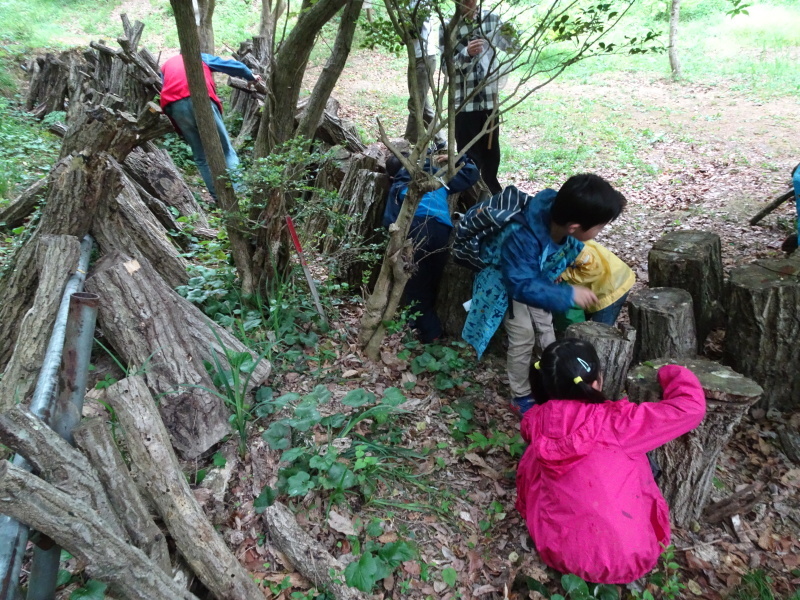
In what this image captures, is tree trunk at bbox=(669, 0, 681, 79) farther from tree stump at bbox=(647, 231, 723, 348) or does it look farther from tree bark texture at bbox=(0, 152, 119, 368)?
tree bark texture at bbox=(0, 152, 119, 368)

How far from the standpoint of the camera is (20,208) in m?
4.54

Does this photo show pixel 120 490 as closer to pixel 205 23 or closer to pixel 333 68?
pixel 333 68

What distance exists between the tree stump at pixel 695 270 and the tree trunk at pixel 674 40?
429 inches

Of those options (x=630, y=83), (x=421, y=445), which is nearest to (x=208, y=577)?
(x=421, y=445)

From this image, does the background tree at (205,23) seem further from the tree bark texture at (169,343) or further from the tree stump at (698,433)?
the tree stump at (698,433)

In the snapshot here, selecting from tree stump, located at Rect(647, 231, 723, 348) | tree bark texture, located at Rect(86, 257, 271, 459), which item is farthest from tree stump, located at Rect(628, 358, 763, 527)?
tree bark texture, located at Rect(86, 257, 271, 459)

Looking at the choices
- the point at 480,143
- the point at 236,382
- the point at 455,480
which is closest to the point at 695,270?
the point at 455,480

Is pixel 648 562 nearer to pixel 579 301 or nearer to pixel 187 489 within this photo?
pixel 579 301

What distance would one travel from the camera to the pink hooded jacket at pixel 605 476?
2.14 meters

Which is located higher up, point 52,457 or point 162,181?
point 162,181

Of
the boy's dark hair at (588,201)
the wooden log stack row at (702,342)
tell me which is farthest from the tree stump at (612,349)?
the boy's dark hair at (588,201)

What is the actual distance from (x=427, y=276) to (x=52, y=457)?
277 cm

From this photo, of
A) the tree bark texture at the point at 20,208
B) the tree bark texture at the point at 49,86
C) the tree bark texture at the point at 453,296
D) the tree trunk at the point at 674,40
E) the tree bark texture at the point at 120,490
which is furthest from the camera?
the tree trunk at the point at 674,40

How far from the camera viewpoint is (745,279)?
3.07m
